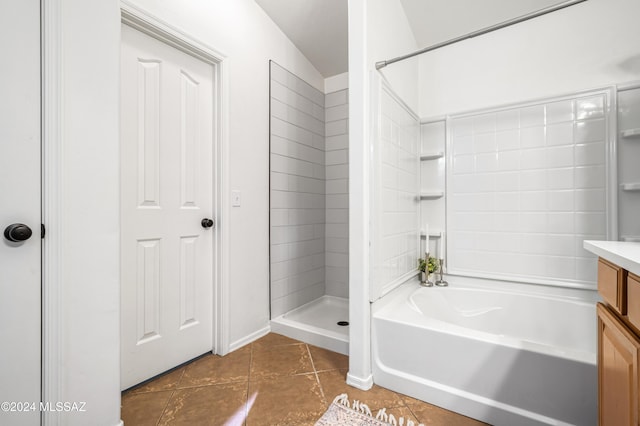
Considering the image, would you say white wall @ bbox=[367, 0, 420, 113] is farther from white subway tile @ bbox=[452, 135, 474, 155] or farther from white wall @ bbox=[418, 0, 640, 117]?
white subway tile @ bbox=[452, 135, 474, 155]

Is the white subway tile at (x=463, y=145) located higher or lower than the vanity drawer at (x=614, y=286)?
higher

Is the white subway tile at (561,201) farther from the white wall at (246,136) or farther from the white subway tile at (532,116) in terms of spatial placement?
the white wall at (246,136)

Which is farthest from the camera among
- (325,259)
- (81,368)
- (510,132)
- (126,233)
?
(325,259)

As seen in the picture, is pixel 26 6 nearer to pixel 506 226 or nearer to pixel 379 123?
pixel 379 123

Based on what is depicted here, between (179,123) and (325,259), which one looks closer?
(179,123)

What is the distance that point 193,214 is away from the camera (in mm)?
1779

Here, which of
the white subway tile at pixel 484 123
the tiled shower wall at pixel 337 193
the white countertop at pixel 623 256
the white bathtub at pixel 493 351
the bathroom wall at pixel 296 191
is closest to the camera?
the white countertop at pixel 623 256

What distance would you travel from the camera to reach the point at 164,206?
5.36ft

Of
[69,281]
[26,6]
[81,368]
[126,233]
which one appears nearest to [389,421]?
[81,368]

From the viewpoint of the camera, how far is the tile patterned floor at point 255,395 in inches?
51.3

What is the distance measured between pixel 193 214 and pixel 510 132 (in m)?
2.17

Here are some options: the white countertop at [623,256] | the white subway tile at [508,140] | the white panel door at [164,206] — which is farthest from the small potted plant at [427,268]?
the white panel door at [164,206]

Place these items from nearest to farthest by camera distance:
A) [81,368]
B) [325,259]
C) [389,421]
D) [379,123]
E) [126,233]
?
[81,368]
[389,421]
[126,233]
[379,123]
[325,259]

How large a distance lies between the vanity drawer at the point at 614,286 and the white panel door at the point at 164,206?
1.85 m
